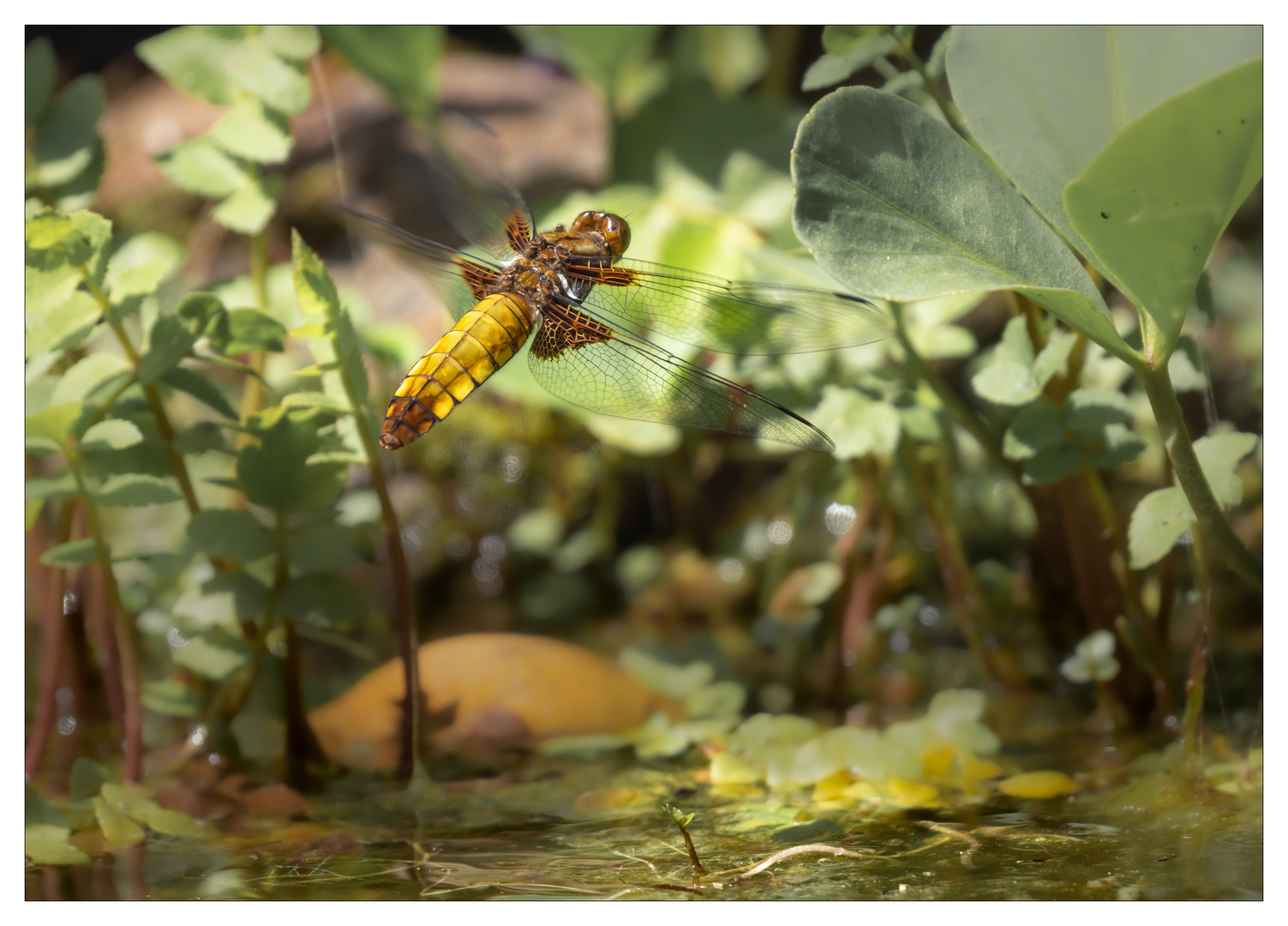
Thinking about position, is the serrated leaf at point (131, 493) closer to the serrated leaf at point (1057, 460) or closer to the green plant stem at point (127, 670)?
the green plant stem at point (127, 670)

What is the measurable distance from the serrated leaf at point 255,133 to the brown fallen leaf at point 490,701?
1.35 ft

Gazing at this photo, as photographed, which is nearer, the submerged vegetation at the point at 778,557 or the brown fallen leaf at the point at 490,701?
the submerged vegetation at the point at 778,557

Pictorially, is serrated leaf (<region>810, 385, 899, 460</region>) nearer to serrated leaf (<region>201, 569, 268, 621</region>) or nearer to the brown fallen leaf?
the brown fallen leaf

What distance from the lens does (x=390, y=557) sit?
2.25 feet

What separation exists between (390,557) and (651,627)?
525 mm

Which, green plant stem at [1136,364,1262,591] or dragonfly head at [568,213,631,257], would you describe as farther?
dragonfly head at [568,213,631,257]

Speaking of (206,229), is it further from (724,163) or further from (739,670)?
(739,670)

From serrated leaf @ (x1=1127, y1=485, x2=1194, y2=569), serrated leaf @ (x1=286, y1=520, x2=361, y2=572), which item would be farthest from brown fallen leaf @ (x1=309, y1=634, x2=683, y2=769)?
serrated leaf @ (x1=1127, y1=485, x2=1194, y2=569)

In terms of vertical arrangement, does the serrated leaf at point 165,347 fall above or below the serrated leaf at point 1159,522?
above

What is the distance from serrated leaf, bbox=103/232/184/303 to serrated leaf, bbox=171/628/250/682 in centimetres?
25

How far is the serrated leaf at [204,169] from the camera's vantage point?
2.31 feet

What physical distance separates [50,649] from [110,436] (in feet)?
0.84

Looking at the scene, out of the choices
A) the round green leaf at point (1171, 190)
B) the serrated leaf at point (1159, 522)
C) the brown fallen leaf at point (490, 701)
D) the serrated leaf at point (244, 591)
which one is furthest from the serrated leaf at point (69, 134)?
the serrated leaf at point (1159, 522)

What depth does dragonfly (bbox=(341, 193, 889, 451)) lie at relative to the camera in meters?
0.63
